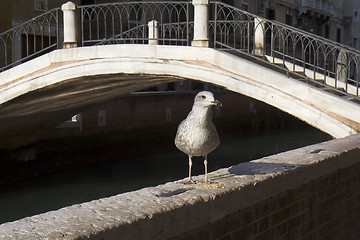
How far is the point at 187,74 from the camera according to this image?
20.5 ft

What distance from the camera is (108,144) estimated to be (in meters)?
11.5

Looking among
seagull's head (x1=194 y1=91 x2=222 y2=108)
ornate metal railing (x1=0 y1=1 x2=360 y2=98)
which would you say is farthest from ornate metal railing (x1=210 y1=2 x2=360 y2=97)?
seagull's head (x1=194 y1=91 x2=222 y2=108)

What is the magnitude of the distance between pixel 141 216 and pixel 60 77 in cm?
556

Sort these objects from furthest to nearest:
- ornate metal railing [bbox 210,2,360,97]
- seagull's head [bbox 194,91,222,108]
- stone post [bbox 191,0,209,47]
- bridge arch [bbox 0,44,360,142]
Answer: stone post [bbox 191,0,209,47] → ornate metal railing [bbox 210,2,360,97] → bridge arch [bbox 0,44,360,142] → seagull's head [bbox 194,91,222,108]

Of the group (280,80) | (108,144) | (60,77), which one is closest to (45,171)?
(108,144)

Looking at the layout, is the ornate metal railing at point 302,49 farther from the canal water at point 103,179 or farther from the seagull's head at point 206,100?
the seagull's head at point 206,100

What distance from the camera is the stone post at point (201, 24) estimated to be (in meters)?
6.23

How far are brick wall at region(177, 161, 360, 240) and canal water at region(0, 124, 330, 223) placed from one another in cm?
541

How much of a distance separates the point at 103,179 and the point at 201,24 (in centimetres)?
434

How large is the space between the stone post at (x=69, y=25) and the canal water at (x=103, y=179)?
7.64 feet

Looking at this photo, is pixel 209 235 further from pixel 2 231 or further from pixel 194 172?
pixel 194 172

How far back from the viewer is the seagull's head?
7.26ft

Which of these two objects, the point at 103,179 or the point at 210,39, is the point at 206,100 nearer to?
the point at 210,39

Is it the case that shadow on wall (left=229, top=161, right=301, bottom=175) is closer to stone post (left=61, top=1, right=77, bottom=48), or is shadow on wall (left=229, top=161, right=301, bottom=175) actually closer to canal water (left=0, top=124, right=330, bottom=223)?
stone post (left=61, top=1, right=77, bottom=48)
